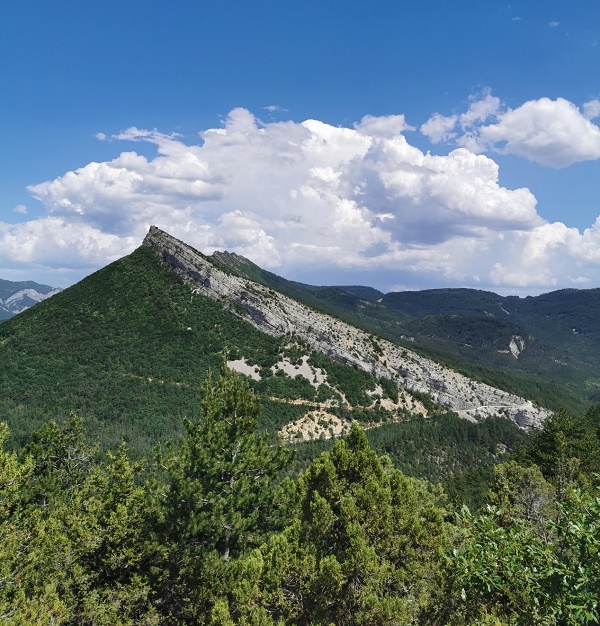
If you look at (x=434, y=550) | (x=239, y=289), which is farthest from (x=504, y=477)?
(x=239, y=289)

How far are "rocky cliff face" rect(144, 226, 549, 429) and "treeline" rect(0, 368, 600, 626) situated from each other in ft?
406

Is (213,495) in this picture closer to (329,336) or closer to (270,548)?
(270,548)

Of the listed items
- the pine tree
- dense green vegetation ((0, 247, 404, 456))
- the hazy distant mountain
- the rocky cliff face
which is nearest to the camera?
the pine tree

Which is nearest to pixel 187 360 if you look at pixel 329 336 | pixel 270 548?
pixel 329 336

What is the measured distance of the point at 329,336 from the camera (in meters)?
156

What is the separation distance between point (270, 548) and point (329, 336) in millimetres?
141856

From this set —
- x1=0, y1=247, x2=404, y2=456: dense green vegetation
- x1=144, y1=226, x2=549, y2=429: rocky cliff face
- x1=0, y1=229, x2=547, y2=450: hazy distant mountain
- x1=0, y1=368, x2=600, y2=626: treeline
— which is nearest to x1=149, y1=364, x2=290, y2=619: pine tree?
x1=0, y1=368, x2=600, y2=626: treeline

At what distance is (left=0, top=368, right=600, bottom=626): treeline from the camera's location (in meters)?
9.60

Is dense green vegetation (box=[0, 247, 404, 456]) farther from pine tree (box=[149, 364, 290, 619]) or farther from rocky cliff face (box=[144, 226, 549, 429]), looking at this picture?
pine tree (box=[149, 364, 290, 619])

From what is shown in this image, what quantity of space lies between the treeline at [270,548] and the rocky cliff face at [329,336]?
124m

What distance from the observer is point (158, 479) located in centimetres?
2242

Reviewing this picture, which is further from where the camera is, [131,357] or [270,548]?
[131,357]

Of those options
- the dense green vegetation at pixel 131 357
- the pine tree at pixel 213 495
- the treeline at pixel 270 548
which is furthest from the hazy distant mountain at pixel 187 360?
the pine tree at pixel 213 495

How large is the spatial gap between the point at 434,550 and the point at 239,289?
147m
